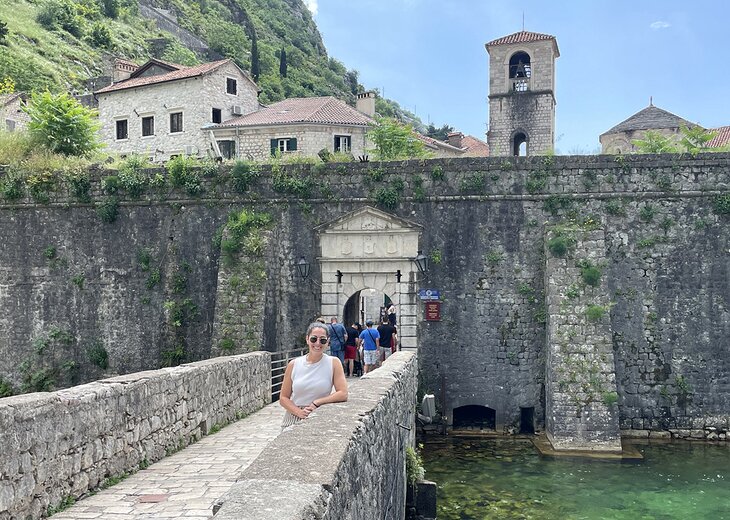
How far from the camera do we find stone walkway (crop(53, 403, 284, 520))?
659cm

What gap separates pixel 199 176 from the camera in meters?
19.0

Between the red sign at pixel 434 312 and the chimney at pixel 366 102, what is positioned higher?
the chimney at pixel 366 102

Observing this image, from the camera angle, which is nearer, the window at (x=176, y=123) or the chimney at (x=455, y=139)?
the window at (x=176, y=123)

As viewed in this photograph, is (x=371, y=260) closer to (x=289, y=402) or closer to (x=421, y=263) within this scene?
(x=421, y=263)

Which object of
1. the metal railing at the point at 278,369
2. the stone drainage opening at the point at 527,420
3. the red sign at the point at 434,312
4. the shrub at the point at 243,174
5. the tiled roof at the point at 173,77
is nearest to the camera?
the metal railing at the point at 278,369

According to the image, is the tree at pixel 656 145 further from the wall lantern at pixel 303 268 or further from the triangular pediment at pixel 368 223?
the wall lantern at pixel 303 268

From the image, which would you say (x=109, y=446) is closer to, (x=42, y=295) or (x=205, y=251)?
(x=205, y=251)

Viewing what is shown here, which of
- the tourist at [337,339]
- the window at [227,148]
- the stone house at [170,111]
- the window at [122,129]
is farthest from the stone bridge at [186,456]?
the window at [122,129]

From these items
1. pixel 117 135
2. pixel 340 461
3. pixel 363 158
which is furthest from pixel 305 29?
pixel 340 461

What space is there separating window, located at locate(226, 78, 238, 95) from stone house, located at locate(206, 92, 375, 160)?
259cm

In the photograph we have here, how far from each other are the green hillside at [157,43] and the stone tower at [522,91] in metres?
32.9

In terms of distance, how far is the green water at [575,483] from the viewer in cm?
1233

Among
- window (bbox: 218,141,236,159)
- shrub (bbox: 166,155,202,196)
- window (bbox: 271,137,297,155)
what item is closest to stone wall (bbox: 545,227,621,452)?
shrub (bbox: 166,155,202,196)

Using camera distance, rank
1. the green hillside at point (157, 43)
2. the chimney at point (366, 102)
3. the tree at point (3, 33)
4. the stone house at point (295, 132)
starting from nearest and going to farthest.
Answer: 1. the stone house at point (295, 132)
2. the chimney at point (366, 102)
3. the tree at point (3, 33)
4. the green hillside at point (157, 43)
